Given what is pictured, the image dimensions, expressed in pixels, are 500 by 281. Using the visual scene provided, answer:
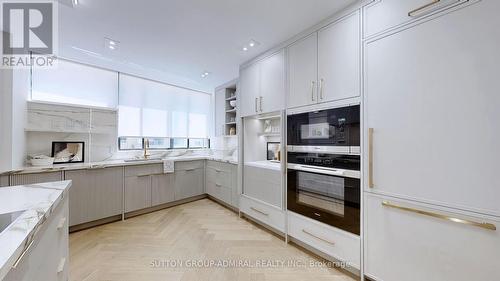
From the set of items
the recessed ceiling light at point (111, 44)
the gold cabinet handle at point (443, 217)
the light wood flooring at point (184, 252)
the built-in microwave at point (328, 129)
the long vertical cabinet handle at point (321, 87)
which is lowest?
the light wood flooring at point (184, 252)

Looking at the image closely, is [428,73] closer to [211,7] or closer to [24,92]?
[211,7]

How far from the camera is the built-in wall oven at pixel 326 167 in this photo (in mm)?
1760

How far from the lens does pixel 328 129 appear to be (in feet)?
6.40

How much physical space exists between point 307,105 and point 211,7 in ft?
4.53

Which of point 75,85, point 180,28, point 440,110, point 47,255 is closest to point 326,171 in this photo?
point 440,110

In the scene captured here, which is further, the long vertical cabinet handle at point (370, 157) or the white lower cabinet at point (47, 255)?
the long vertical cabinet handle at point (370, 157)

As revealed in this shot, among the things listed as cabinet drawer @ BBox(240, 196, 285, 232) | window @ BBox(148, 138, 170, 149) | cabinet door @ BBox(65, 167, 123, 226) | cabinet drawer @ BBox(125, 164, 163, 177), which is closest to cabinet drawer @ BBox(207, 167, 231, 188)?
cabinet drawer @ BBox(240, 196, 285, 232)

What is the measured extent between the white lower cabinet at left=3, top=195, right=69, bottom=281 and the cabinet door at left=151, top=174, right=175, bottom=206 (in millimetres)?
1956

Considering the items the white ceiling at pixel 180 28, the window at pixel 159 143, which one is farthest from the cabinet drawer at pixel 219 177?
the white ceiling at pixel 180 28

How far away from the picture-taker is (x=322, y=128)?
6.57 ft

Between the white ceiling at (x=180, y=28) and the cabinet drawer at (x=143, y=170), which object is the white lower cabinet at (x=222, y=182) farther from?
the white ceiling at (x=180, y=28)

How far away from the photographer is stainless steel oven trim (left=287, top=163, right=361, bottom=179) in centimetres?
175

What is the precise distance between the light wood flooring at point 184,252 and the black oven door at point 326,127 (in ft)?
4.17

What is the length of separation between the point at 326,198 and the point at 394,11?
1717 millimetres
